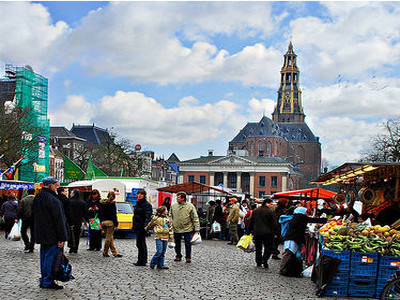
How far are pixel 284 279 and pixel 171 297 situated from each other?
12.4ft

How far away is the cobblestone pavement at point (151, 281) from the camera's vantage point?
9352 mm

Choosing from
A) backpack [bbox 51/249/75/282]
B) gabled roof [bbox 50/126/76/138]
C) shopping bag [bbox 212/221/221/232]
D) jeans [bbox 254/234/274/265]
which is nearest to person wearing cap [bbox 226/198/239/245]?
shopping bag [bbox 212/221/221/232]

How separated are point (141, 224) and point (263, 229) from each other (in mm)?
3037

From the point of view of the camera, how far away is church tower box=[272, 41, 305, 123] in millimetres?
174375

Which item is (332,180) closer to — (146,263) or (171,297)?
(146,263)

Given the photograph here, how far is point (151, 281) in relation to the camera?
10953 millimetres

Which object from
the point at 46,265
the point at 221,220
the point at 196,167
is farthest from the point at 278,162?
the point at 46,265

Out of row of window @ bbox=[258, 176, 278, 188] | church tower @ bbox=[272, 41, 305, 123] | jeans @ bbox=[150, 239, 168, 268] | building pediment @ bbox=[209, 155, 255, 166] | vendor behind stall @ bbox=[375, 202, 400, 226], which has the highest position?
church tower @ bbox=[272, 41, 305, 123]

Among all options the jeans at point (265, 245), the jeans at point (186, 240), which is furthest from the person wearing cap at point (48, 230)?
the jeans at point (265, 245)

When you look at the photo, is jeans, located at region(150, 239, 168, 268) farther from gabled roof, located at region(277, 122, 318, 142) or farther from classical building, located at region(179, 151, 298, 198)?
gabled roof, located at region(277, 122, 318, 142)

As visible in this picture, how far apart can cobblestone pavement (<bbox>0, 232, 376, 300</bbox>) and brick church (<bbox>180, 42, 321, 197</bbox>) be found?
108 metres

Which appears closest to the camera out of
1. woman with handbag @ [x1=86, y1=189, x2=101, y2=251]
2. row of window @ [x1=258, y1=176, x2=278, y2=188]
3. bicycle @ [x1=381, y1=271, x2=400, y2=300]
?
bicycle @ [x1=381, y1=271, x2=400, y2=300]

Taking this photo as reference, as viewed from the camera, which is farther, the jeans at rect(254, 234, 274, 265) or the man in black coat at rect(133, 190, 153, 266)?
the jeans at rect(254, 234, 274, 265)

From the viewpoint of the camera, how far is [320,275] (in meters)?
10.1
